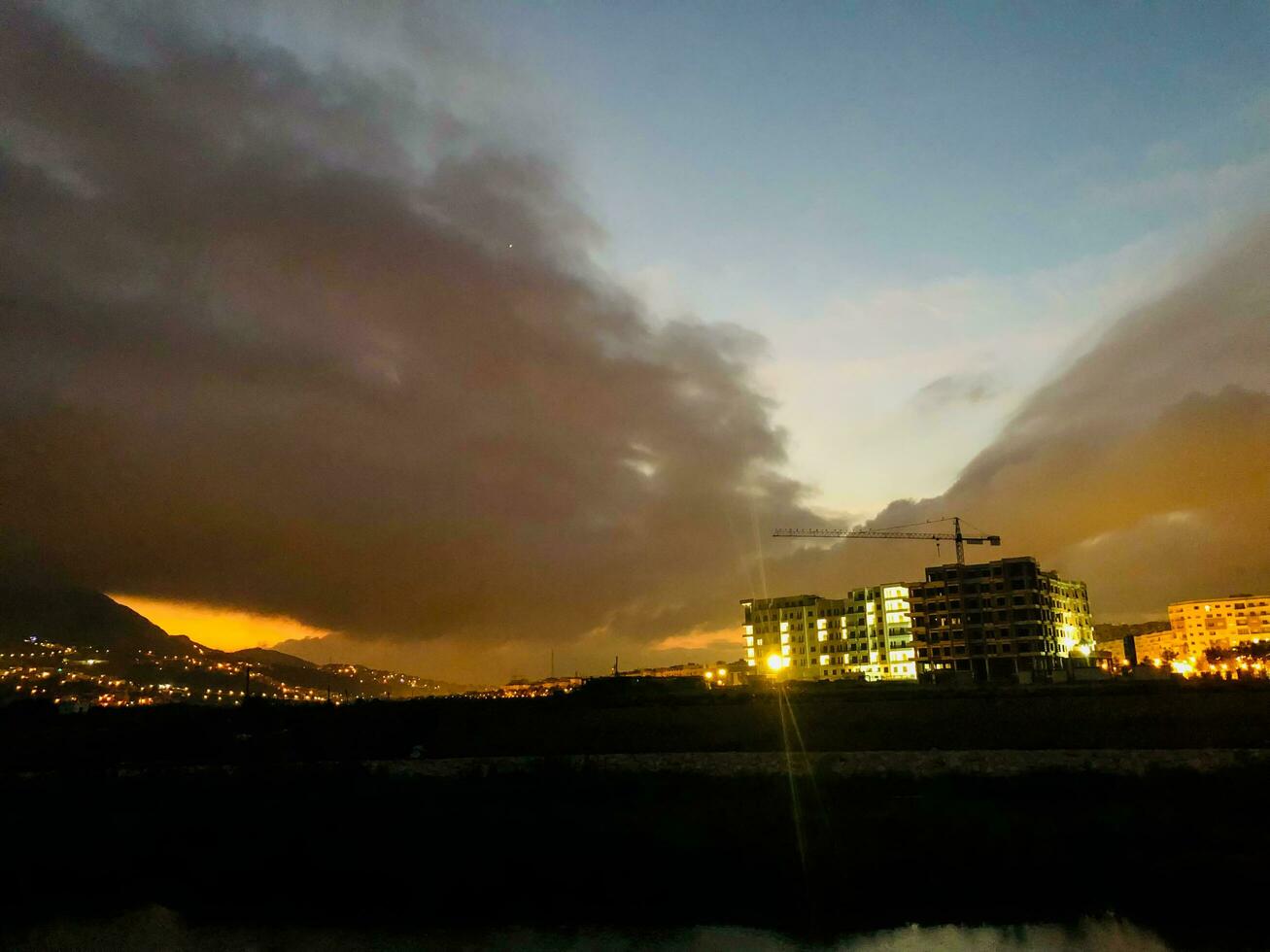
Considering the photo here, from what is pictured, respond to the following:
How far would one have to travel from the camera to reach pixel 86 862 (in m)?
47.1

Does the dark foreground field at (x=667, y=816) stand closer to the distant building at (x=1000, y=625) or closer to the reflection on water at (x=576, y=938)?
the reflection on water at (x=576, y=938)

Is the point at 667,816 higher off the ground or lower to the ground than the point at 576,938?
higher

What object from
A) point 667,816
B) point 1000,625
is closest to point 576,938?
point 667,816

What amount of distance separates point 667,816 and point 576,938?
1575 cm

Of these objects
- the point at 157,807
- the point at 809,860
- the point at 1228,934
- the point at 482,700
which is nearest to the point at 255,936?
the point at 809,860

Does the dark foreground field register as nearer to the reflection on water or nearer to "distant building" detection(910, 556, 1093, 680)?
the reflection on water

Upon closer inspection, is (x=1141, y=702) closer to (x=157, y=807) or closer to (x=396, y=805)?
(x=396, y=805)

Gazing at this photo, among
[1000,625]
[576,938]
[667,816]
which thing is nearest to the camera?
[576,938]

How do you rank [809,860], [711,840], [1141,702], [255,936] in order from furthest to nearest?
[1141,702], [711,840], [809,860], [255,936]

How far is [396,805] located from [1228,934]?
135ft

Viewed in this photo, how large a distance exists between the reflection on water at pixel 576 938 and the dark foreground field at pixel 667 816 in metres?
1.02

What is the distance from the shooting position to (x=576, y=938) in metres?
31.3

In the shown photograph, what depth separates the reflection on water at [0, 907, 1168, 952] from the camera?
29141 mm

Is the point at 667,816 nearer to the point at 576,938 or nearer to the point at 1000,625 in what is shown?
the point at 576,938
